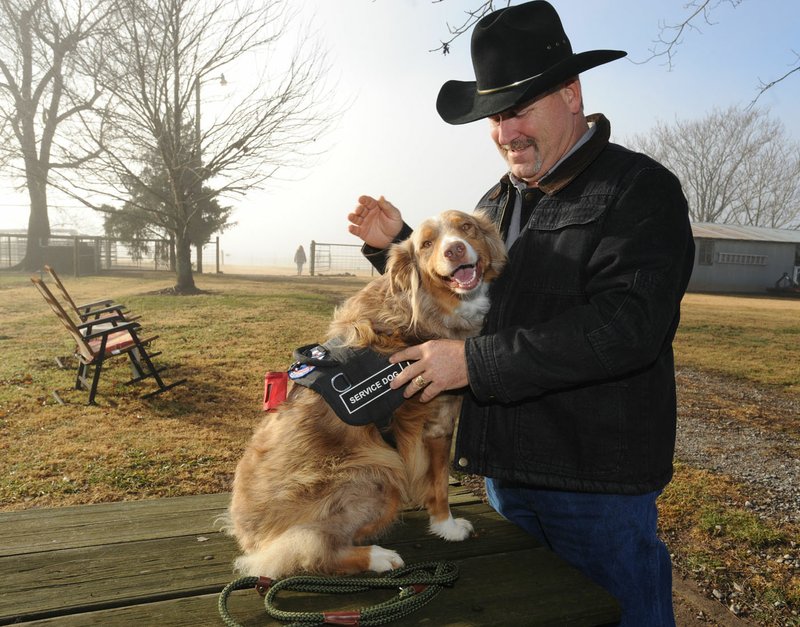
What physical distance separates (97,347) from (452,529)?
708cm

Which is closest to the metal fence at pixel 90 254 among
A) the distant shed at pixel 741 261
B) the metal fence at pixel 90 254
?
the metal fence at pixel 90 254

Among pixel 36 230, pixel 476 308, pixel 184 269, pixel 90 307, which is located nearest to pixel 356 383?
pixel 476 308

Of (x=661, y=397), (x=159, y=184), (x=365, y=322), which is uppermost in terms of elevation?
(x=159, y=184)

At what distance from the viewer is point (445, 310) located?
2.84 meters

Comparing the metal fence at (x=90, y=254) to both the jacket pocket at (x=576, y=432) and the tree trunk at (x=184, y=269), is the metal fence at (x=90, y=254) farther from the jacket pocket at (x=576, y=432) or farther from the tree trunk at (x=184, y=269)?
the jacket pocket at (x=576, y=432)

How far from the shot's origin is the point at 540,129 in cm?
228

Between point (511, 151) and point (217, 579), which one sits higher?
point (511, 151)

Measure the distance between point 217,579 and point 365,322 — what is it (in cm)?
132

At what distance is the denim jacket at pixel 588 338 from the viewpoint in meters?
1.91

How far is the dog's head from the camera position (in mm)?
2760

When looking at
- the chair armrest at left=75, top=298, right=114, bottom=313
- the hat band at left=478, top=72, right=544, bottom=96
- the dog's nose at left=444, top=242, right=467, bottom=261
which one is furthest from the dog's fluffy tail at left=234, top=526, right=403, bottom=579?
the chair armrest at left=75, top=298, right=114, bottom=313

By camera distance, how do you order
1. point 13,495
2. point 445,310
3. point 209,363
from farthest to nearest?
1. point 209,363
2. point 13,495
3. point 445,310

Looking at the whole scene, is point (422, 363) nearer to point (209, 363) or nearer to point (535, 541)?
point (535, 541)

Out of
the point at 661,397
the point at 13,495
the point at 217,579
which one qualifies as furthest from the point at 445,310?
the point at 13,495
